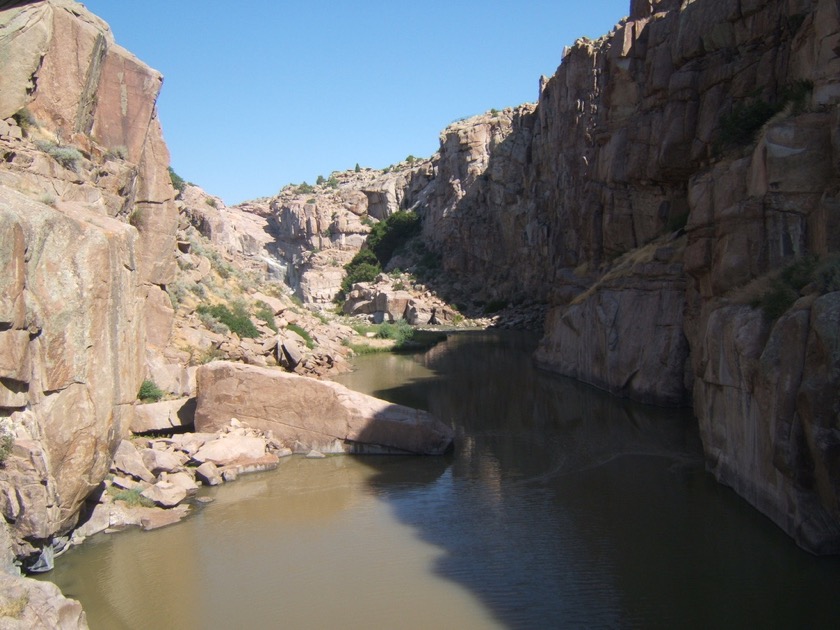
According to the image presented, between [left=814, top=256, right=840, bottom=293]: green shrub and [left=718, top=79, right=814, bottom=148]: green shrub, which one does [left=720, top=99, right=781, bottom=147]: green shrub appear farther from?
[left=814, top=256, right=840, bottom=293]: green shrub

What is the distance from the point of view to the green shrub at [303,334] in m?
32.5

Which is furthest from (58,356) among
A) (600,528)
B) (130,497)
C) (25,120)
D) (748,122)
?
(748,122)

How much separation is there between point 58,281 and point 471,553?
7.13 meters

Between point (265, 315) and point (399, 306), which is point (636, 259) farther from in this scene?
point (399, 306)

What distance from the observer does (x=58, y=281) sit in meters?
9.98

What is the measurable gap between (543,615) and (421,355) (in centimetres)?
3052

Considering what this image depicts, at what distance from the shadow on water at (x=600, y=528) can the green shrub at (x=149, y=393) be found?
532 cm

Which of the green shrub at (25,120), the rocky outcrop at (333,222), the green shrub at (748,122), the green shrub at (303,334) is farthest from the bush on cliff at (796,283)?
the rocky outcrop at (333,222)

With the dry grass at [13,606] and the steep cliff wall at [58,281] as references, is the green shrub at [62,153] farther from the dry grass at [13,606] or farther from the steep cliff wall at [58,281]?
the dry grass at [13,606]

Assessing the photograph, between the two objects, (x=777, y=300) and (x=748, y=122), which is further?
(x=748, y=122)

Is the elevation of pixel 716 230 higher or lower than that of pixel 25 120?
lower

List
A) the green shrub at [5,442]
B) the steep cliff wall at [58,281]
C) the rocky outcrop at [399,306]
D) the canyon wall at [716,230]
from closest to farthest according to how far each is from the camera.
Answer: the green shrub at [5,442] → the steep cliff wall at [58,281] → the canyon wall at [716,230] → the rocky outcrop at [399,306]

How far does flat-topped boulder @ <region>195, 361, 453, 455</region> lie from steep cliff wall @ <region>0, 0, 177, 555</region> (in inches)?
180

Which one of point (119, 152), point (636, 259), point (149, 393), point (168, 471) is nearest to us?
point (168, 471)
